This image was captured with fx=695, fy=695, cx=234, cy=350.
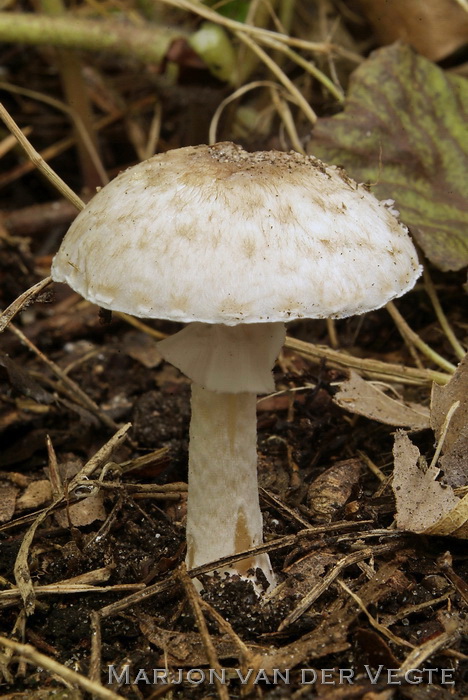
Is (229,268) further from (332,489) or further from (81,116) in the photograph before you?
(81,116)

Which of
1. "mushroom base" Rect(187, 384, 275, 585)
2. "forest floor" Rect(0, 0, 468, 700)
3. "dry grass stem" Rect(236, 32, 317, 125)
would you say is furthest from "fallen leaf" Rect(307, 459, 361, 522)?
"dry grass stem" Rect(236, 32, 317, 125)

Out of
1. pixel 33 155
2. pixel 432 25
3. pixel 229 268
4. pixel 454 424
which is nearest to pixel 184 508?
pixel 454 424

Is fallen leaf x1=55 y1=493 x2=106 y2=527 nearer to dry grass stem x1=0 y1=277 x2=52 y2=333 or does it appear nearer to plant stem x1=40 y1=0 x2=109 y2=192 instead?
dry grass stem x1=0 y1=277 x2=52 y2=333

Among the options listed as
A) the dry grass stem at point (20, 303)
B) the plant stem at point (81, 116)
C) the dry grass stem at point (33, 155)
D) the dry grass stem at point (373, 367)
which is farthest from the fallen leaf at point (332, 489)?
the plant stem at point (81, 116)

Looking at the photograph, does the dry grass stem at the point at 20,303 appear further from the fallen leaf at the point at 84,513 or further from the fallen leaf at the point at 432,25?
the fallen leaf at the point at 432,25

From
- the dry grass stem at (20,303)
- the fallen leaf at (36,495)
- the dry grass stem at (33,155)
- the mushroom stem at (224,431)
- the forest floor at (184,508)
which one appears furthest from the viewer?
the fallen leaf at (36,495)

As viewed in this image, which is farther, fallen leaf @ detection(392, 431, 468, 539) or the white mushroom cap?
fallen leaf @ detection(392, 431, 468, 539)
